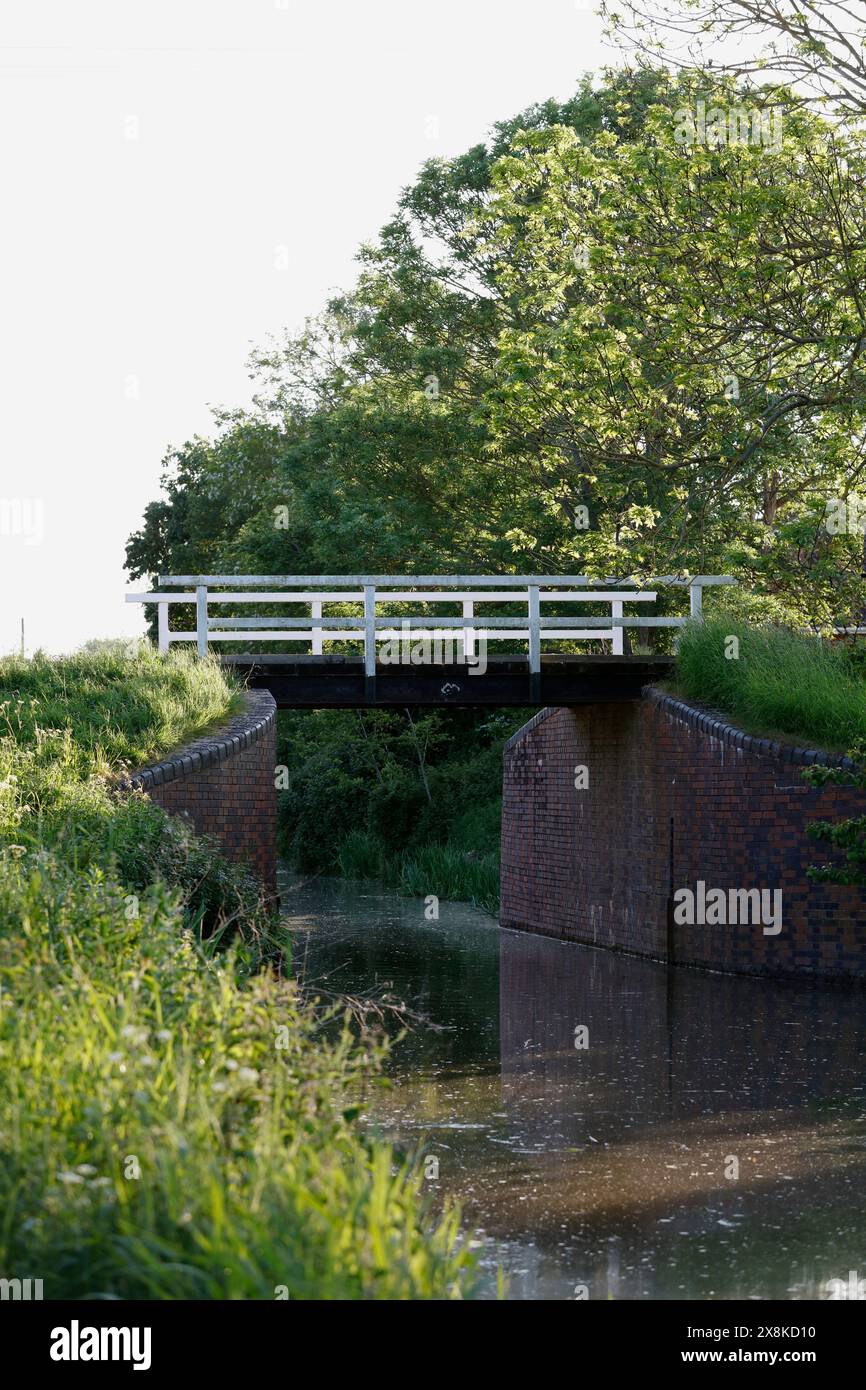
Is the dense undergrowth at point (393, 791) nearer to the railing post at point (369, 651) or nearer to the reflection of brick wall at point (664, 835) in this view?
the reflection of brick wall at point (664, 835)

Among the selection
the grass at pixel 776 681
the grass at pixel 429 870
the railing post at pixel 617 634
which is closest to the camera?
the grass at pixel 776 681

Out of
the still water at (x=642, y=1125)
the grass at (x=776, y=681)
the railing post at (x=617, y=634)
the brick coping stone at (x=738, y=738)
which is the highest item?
the railing post at (x=617, y=634)

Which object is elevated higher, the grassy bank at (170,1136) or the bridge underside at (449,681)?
the bridge underside at (449,681)

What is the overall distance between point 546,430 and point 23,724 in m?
7.73

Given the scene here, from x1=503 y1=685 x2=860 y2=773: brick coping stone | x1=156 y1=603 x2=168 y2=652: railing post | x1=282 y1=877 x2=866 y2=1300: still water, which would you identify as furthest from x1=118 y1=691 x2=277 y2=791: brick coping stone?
x1=503 y1=685 x2=860 y2=773: brick coping stone

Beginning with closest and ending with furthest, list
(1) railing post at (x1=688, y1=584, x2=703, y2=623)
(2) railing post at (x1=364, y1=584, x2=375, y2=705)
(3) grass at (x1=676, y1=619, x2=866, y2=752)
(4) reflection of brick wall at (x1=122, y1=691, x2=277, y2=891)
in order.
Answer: (4) reflection of brick wall at (x1=122, y1=691, x2=277, y2=891) < (3) grass at (x1=676, y1=619, x2=866, y2=752) < (2) railing post at (x1=364, y1=584, x2=375, y2=705) < (1) railing post at (x1=688, y1=584, x2=703, y2=623)

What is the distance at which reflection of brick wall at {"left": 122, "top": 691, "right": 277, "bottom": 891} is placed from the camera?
15.4 metres

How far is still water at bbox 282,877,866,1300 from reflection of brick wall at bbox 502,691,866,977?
2.63ft

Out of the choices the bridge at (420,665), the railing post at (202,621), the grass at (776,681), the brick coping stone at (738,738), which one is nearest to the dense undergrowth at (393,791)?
the bridge at (420,665)

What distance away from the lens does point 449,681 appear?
20.2 meters

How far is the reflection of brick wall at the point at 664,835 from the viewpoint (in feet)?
53.6

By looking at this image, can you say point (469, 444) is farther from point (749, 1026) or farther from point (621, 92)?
point (749, 1026)

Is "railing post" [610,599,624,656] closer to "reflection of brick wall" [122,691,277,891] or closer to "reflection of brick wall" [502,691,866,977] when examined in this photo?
"reflection of brick wall" [502,691,866,977]

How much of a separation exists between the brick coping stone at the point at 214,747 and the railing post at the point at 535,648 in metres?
3.35
